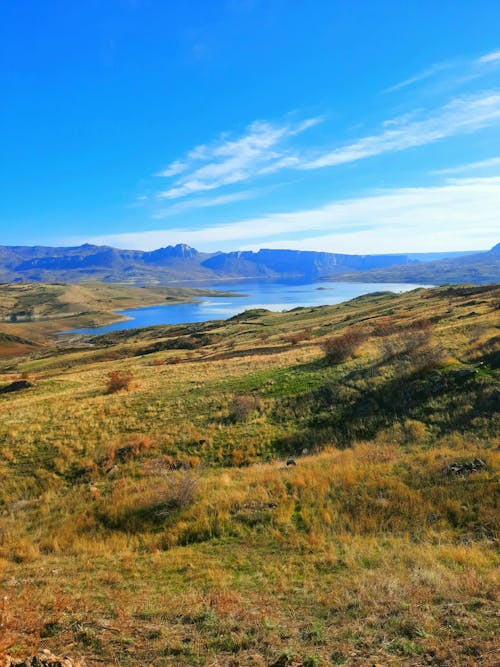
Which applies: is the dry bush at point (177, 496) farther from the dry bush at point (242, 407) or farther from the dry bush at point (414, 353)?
the dry bush at point (414, 353)

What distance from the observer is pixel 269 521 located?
9.66 metres

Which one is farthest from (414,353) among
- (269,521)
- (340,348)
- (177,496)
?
(177,496)

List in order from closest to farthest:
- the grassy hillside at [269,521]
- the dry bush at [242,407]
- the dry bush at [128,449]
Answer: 1. the grassy hillside at [269,521]
2. the dry bush at [128,449]
3. the dry bush at [242,407]

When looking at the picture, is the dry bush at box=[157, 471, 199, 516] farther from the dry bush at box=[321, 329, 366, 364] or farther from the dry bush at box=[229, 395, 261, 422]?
the dry bush at box=[321, 329, 366, 364]

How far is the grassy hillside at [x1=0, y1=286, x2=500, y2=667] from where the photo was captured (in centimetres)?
554

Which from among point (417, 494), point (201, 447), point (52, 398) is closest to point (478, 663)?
point (417, 494)

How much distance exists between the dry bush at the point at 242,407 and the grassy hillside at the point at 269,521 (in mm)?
86

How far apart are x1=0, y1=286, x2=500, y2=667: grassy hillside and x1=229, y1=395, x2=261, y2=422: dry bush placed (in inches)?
3.4

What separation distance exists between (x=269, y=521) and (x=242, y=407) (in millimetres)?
9155

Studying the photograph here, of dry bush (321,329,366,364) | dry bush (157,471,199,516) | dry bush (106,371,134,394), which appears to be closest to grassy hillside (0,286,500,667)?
dry bush (157,471,199,516)

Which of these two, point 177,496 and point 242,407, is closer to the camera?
point 177,496

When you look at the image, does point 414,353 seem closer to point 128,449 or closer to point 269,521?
point 269,521

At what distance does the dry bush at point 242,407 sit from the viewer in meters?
→ 18.3

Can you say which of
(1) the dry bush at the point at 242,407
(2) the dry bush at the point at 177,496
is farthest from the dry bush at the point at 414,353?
(2) the dry bush at the point at 177,496
